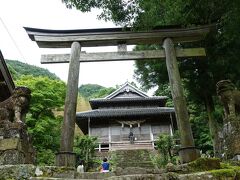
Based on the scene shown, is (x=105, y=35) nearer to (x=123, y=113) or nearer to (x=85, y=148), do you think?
(x=85, y=148)

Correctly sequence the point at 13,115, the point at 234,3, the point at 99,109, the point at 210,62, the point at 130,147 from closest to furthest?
1. the point at 13,115
2. the point at 234,3
3. the point at 210,62
4. the point at 130,147
5. the point at 99,109

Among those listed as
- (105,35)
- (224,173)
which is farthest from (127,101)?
(224,173)

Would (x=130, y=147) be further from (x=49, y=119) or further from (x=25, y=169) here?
(x=25, y=169)

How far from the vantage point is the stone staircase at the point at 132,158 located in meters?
20.1

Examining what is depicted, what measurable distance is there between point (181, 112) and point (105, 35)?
3722 millimetres

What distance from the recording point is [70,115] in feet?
24.3

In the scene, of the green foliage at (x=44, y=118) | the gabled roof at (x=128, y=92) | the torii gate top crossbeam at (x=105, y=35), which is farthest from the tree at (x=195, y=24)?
the gabled roof at (x=128, y=92)

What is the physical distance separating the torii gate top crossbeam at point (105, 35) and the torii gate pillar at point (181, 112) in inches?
15.2

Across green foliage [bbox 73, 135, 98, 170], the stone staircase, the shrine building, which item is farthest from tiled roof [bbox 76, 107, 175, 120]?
green foliage [bbox 73, 135, 98, 170]

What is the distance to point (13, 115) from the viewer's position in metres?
5.27

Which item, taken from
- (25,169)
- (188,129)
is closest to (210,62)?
(188,129)

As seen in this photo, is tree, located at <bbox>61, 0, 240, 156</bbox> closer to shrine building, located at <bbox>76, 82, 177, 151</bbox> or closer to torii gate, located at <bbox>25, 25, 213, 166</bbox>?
torii gate, located at <bbox>25, 25, 213, 166</bbox>

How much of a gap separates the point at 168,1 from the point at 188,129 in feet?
11.0

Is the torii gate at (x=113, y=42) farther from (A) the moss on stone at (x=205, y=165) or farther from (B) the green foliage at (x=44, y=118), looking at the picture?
(B) the green foliage at (x=44, y=118)
